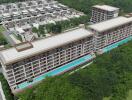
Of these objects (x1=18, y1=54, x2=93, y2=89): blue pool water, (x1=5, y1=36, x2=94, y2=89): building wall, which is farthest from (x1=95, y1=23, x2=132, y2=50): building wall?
(x1=18, y1=54, x2=93, y2=89): blue pool water

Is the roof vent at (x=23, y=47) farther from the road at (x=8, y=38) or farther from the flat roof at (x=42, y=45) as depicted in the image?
the road at (x=8, y=38)

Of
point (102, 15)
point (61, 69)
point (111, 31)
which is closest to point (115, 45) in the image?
point (111, 31)

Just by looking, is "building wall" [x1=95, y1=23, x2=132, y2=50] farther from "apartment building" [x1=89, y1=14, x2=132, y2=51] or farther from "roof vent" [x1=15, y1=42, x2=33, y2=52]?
"roof vent" [x1=15, y1=42, x2=33, y2=52]

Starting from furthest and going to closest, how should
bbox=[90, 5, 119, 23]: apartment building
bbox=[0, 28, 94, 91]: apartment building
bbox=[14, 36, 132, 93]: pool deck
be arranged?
bbox=[90, 5, 119, 23]: apartment building < bbox=[14, 36, 132, 93]: pool deck < bbox=[0, 28, 94, 91]: apartment building

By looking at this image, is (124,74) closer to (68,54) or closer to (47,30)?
(68,54)

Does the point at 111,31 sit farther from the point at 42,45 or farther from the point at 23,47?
the point at 23,47

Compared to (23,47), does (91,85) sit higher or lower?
lower

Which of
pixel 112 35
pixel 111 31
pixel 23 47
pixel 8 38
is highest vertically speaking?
pixel 23 47

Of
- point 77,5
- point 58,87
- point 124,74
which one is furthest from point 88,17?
point 58,87
